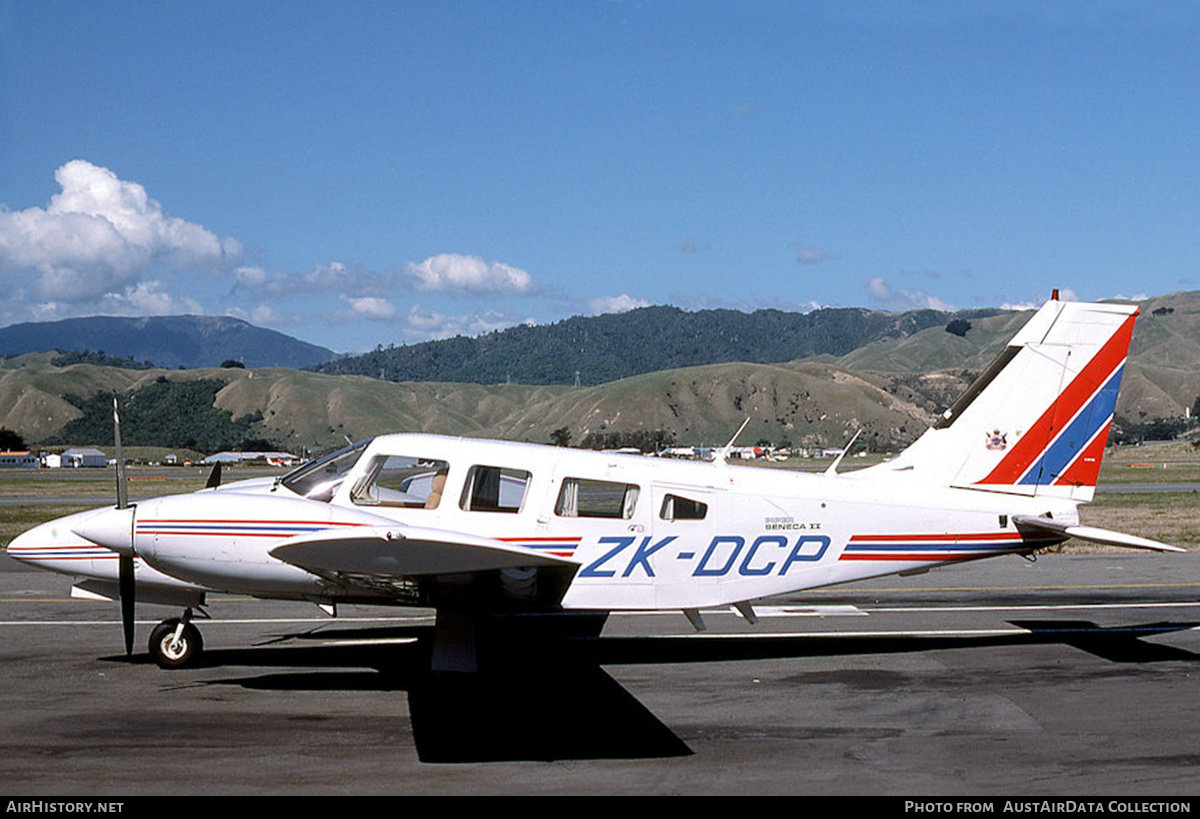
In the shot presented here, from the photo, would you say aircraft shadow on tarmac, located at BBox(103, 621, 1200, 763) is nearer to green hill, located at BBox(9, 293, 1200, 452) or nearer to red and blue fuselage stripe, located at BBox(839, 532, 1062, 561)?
red and blue fuselage stripe, located at BBox(839, 532, 1062, 561)

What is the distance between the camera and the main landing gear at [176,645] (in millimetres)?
11547

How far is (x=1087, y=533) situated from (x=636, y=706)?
5389 millimetres

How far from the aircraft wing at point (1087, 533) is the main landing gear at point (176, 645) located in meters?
9.44

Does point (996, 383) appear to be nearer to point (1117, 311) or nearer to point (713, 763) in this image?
point (1117, 311)

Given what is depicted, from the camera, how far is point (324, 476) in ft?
36.8

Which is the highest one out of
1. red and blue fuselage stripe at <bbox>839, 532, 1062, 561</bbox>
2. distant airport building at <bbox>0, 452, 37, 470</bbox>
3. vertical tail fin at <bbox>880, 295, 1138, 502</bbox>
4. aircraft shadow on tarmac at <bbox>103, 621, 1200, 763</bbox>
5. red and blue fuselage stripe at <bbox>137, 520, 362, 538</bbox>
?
vertical tail fin at <bbox>880, 295, 1138, 502</bbox>

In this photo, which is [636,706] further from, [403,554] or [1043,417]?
[1043,417]

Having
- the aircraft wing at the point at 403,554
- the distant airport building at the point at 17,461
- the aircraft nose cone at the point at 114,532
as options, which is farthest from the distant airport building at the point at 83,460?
the aircraft wing at the point at 403,554

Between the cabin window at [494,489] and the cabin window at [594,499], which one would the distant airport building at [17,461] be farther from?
the cabin window at [594,499]

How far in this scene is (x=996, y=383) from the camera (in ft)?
41.5

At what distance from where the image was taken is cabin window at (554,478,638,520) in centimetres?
1123

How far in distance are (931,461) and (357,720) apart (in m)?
7.16

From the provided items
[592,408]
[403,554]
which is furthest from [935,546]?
[592,408]

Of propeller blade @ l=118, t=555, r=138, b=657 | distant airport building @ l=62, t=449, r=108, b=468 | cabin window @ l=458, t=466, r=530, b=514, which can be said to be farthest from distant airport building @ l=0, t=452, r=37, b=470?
cabin window @ l=458, t=466, r=530, b=514
